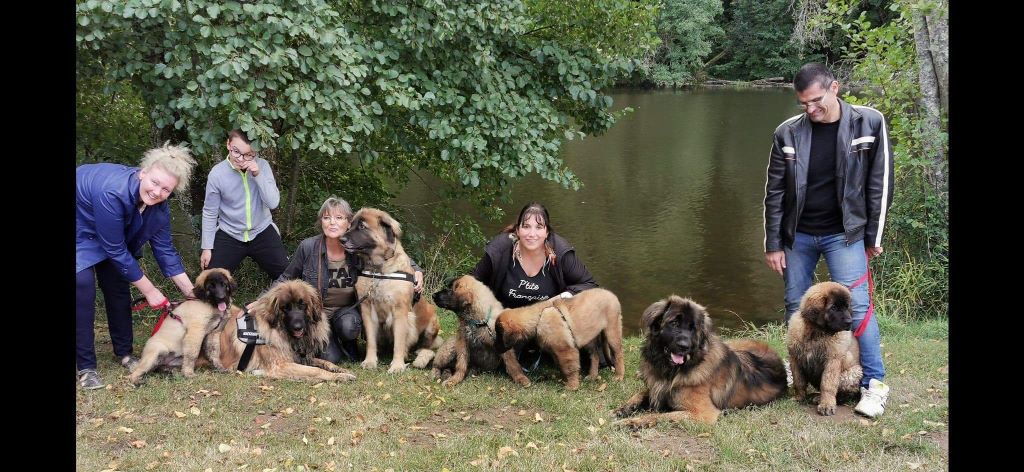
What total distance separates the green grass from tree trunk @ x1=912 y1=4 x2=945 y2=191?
4.53 meters

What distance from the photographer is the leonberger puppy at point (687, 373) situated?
4824mm

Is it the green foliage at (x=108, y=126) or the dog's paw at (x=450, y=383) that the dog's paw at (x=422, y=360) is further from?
the green foliage at (x=108, y=126)

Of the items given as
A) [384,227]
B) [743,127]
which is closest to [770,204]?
[384,227]

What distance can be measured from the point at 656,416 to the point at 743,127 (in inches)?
973

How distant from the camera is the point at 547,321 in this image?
5660mm

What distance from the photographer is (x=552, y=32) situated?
8242 mm

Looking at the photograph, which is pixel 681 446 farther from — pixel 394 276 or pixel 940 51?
pixel 940 51

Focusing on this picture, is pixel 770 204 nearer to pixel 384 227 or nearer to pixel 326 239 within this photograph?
pixel 384 227

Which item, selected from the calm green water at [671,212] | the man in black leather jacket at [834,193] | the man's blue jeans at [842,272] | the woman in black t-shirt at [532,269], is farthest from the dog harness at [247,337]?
the calm green water at [671,212]

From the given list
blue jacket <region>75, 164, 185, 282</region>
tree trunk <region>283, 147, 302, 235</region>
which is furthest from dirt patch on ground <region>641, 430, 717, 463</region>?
tree trunk <region>283, 147, 302, 235</region>

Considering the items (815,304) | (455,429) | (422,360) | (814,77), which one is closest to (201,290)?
(422,360)

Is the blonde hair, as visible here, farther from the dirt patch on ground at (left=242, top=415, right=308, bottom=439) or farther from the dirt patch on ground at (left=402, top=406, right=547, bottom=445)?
the dirt patch on ground at (left=402, top=406, right=547, bottom=445)

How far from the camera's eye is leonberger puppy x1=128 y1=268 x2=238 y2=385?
575cm

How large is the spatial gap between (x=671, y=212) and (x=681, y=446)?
12.3m
